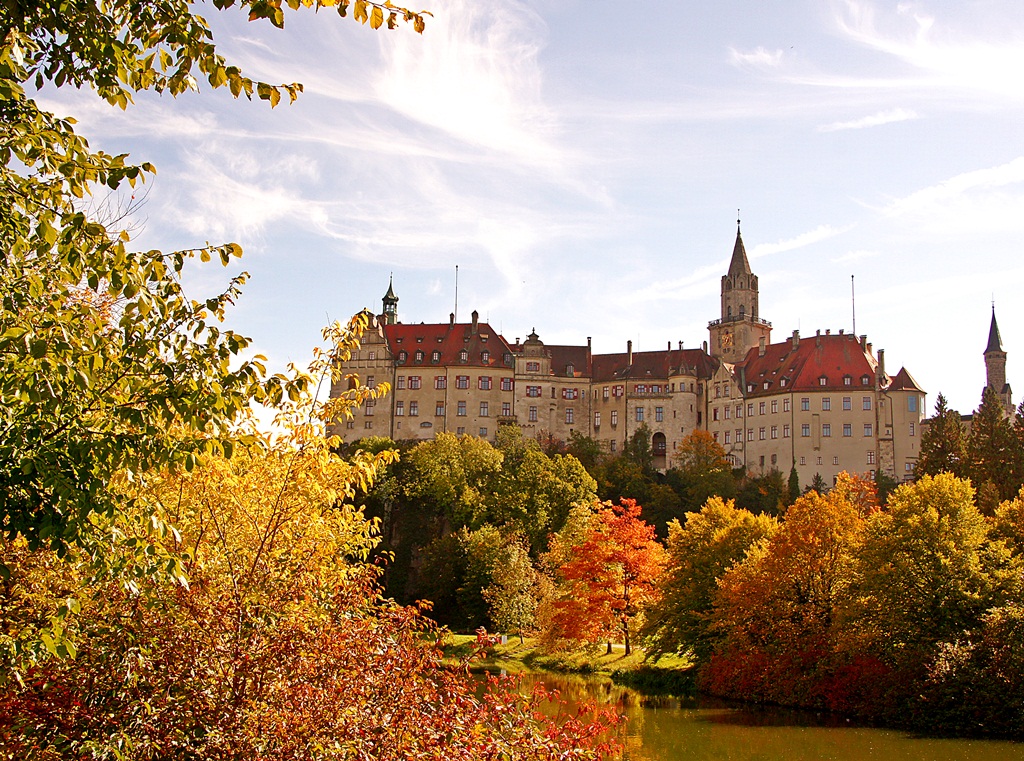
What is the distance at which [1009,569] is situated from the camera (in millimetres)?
31750

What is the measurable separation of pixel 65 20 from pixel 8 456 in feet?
Result: 9.57

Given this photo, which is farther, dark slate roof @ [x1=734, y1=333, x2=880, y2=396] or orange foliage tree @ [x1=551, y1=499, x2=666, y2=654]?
dark slate roof @ [x1=734, y1=333, x2=880, y2=396]

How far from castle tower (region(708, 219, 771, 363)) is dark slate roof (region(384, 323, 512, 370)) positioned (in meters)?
21.5

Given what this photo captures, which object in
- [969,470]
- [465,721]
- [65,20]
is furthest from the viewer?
[969,470]

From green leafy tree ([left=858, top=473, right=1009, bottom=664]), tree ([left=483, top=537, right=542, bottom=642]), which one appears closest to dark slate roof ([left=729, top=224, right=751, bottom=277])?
tree ([left=483, top=537, right=542, bottom=642])

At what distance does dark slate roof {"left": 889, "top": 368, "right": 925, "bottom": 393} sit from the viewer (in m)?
85.6

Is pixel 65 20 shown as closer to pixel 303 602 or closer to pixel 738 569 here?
pixel 303 602

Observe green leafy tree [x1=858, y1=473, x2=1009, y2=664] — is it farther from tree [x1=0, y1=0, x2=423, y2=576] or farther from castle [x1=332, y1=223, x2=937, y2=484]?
castle [x1=332, y1=223, x2=937, y2=484]

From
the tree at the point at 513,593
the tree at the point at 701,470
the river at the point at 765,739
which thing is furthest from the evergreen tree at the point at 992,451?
the river at the point at 765,739

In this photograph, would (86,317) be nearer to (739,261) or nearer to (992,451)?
(992,451)

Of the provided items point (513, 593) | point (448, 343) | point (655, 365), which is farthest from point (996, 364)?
point (513, 593)

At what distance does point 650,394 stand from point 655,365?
3.43 m

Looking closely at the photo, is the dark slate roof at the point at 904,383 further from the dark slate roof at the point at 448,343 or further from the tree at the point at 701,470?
the dark slate roof at the point at 448,343

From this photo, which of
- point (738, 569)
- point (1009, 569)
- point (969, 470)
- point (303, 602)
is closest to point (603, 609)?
point (738, 569)
